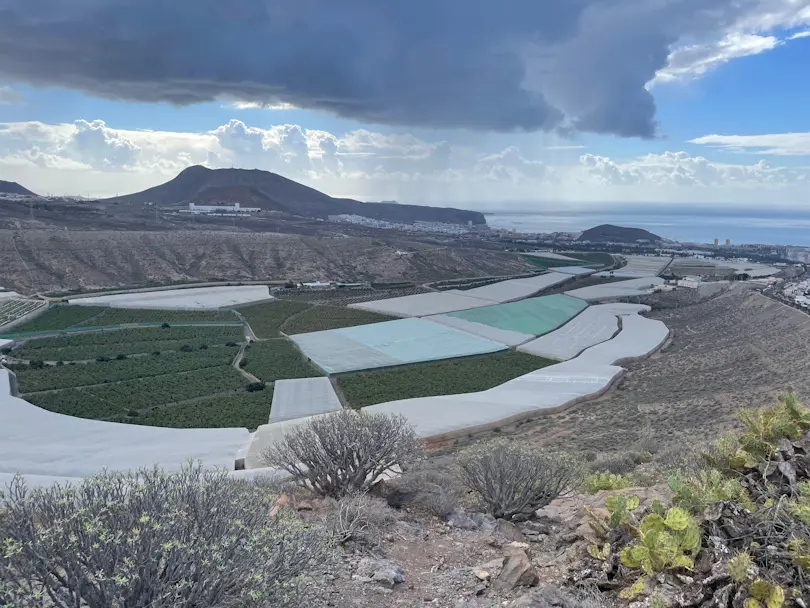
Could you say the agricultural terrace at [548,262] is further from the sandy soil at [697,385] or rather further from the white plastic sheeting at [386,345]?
the white plastic sheeting at [386,345]

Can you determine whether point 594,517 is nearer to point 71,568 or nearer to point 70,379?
point 71,568

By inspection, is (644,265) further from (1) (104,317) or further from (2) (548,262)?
(1) (104,317)

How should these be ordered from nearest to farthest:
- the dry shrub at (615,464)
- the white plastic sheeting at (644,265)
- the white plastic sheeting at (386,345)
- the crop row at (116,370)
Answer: the dry shrub at (615,464), the crop row at (116,370), the white plastic sheeting at (386,345), the white plastic sheeting at (644,265)

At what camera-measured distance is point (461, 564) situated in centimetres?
652

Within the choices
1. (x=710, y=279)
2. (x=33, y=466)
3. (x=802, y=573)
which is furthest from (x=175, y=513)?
(x=710, y=279)

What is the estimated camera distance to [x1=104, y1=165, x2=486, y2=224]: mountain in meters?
173

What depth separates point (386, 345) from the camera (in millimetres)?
28969

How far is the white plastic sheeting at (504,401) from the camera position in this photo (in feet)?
59.0

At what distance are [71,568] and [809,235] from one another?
210 meters

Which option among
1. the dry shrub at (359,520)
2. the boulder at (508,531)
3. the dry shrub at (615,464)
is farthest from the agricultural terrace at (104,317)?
the boulder at (508,531)

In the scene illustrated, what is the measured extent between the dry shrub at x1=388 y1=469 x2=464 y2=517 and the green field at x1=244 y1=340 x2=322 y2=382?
14.4m

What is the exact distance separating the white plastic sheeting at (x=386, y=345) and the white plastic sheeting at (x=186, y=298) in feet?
35.9

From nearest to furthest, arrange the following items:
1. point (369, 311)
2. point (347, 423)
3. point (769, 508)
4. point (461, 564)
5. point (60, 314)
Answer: point (769, 508), point (461, 564), point (347, 423), point (60, 314), point (369, 311)

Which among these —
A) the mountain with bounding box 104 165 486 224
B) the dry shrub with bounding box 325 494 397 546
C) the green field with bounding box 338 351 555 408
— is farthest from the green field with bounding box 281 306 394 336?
the mountain with bounding box 104 165 486 224
